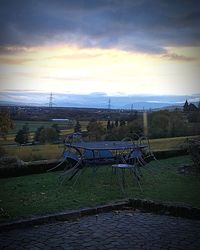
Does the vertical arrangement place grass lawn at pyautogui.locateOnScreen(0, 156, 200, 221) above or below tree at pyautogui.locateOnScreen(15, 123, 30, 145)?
below

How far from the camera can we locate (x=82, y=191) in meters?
6.36

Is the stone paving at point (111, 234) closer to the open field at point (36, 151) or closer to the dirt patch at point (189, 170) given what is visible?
the dirt patch at point (189, 170)

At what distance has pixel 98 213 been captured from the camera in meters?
4.97

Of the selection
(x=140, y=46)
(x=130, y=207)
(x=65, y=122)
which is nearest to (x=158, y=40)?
(x=140, y=46)

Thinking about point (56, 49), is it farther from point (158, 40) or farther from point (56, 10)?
point (158, 40)

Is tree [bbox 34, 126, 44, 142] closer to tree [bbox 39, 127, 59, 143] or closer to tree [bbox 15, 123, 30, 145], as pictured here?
tree [bbox 39, 127, 59, 143]

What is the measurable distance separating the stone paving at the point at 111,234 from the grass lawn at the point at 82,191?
54 centimetres

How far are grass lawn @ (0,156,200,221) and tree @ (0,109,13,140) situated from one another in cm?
100

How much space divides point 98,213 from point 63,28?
4.88m

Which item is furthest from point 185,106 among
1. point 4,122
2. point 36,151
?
point 4,122

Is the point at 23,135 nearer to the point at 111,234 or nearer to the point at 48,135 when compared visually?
the point at 48,135

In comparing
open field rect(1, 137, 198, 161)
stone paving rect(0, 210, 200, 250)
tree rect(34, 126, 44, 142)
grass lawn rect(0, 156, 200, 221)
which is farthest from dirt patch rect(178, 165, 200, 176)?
stone paving rect(0, 210, 200, 250)

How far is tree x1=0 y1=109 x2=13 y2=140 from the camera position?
25.8 feet

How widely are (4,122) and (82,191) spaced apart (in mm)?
2623
